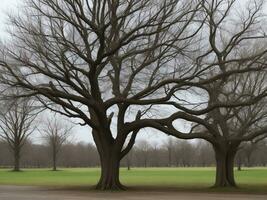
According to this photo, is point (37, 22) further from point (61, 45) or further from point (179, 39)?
point (179, 39)

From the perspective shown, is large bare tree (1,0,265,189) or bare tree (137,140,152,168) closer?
large bare tree (1,0,265,189)

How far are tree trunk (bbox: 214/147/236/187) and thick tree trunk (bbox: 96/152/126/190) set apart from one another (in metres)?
7.46

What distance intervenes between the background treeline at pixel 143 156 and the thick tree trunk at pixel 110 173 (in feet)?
325

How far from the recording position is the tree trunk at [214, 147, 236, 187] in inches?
1427

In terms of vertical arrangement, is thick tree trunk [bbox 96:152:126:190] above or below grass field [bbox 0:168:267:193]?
above

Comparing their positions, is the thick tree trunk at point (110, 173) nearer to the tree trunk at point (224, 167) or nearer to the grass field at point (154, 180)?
the grass field at point (154, 180)

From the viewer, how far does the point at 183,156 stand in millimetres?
145000

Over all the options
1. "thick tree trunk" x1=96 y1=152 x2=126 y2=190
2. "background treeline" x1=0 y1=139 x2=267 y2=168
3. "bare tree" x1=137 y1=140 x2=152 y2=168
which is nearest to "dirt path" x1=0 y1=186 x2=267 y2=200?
"thick tree trunk" x1=96 y1=152 x2=126 y2=190

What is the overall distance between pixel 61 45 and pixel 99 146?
7.88 metres

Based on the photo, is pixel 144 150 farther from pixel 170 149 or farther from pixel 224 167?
pixel 224 167

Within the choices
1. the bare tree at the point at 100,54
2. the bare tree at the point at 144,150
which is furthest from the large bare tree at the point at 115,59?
the bare tree at the point at 144,150

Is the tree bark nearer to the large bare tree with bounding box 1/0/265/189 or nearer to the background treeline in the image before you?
the large bare tree with bounding box 1/0/265/189

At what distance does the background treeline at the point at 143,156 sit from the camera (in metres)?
138

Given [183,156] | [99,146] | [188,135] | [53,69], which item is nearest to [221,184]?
[188,135]
